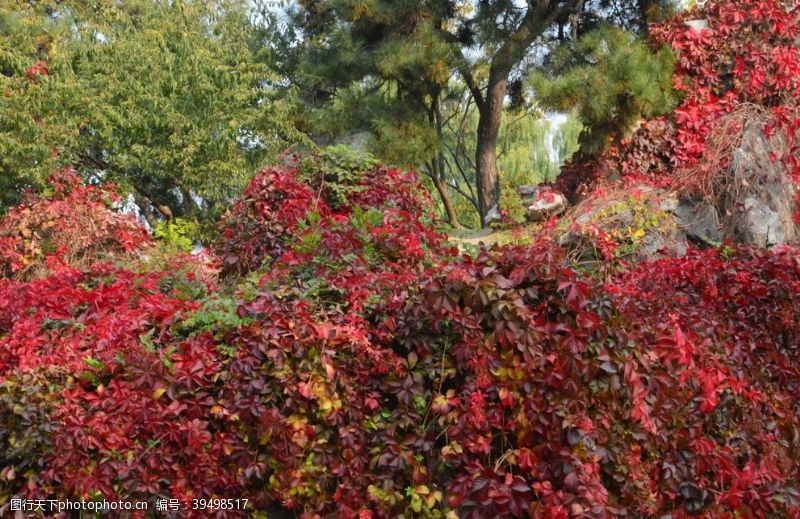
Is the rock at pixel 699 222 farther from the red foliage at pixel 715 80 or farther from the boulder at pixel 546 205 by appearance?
the boulder at pixel 546 205

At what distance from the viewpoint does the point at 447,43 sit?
1112 centimetres

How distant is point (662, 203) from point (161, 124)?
6.22 metres

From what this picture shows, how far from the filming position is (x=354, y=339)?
3023 millimetres

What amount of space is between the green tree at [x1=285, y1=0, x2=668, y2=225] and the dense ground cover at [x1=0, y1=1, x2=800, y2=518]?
306 inches

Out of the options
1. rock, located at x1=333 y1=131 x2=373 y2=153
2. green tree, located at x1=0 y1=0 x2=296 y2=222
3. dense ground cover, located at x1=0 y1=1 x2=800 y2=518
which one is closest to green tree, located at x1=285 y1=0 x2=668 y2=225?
rock, located at x1=333 y1=131 x2=373 y2=153

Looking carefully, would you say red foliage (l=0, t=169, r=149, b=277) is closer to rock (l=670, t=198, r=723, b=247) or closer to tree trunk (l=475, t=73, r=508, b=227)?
A: rock (l=670, t=198, r=723, b=247)

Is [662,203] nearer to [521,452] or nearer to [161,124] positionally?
[521,452]

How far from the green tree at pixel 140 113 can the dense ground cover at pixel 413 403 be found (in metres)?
6.20

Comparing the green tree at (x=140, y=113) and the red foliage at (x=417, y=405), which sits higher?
the green tree at (x=140, y=113)

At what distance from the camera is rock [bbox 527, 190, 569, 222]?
319 inches

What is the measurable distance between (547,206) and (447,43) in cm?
394

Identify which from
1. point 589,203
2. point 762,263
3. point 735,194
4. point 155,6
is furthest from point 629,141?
point 155,6

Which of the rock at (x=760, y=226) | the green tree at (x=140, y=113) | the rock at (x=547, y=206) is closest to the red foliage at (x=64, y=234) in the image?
the green tree at (x=140, y=113)

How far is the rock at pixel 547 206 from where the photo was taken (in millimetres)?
8094
